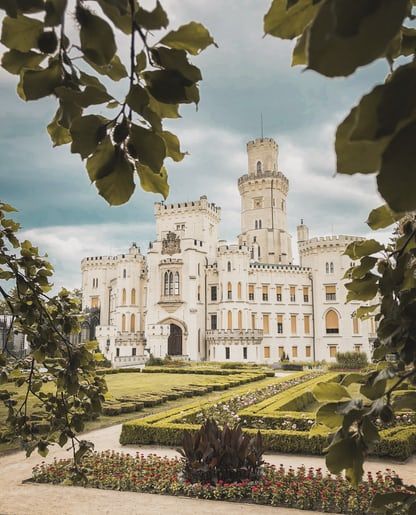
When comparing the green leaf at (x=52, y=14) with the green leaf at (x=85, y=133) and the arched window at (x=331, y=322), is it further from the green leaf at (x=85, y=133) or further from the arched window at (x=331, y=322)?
the arched window at (x=331, y=322)

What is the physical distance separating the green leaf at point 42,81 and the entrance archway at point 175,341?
39919mm

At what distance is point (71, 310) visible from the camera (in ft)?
11.1

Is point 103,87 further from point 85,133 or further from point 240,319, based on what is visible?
point 240,319

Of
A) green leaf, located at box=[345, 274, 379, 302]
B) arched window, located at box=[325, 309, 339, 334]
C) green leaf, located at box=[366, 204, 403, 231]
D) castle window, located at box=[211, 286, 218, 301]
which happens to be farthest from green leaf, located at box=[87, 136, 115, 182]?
arched window, located at box=[325, 309, 339, 334]

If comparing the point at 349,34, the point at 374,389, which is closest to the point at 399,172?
the point at 349,34

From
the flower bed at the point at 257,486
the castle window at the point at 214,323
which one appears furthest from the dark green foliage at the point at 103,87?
the castle window at the point at 214,323

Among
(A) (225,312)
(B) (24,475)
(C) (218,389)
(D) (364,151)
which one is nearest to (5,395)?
(D) (364,151)

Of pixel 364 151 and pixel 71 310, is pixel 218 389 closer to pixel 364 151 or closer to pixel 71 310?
pixel 71 310

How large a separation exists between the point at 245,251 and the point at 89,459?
32.2 metres

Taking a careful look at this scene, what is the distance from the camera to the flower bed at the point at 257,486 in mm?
6898

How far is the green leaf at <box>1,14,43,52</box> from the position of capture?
874mm

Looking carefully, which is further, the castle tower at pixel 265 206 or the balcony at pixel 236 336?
the castle tower at pixel 265 206

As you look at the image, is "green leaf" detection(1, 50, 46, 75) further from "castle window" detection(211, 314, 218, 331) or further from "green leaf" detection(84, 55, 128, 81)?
"castle window" detection(211, 314, 218, 331)

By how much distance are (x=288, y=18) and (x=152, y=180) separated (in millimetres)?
462
